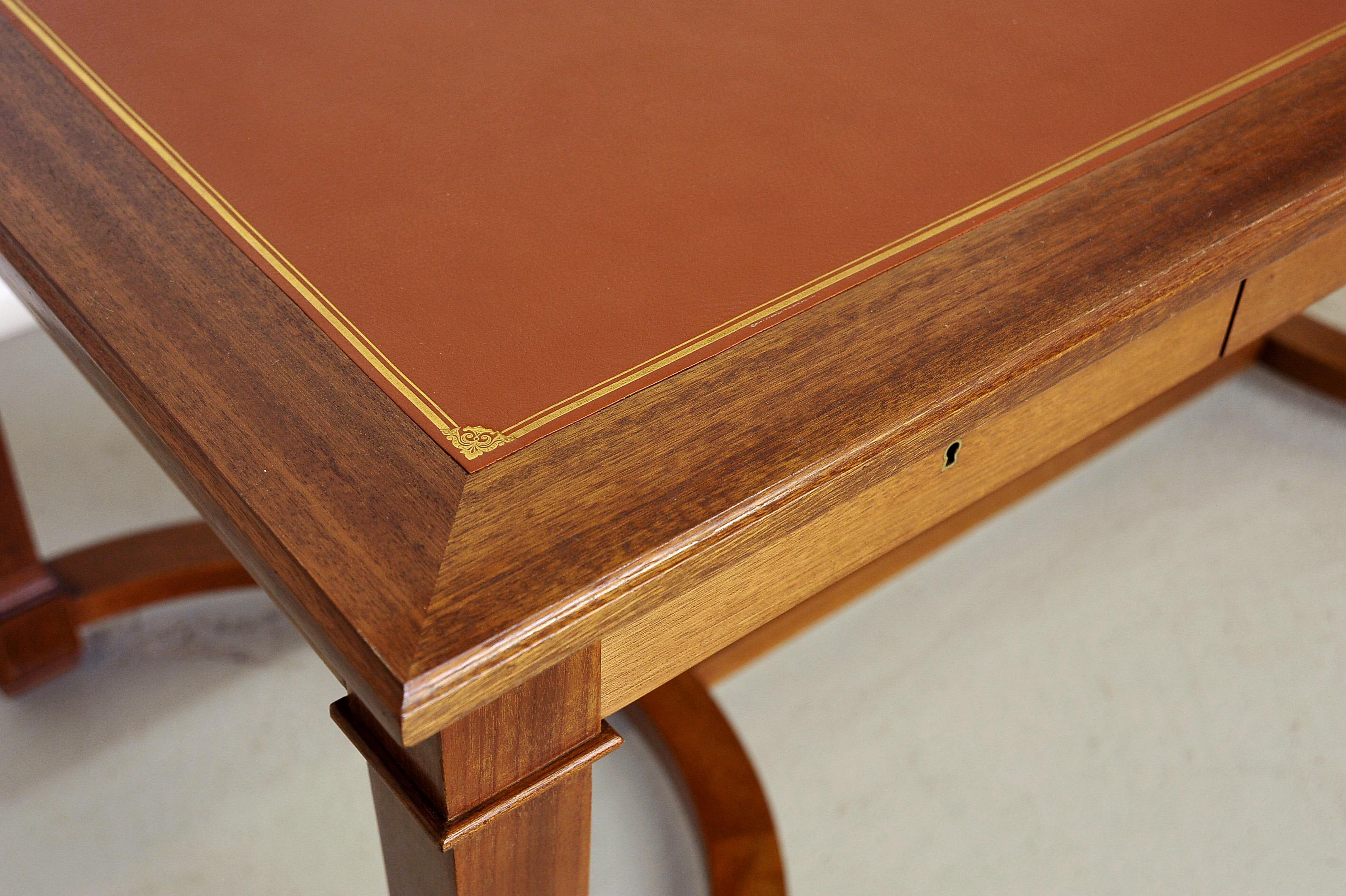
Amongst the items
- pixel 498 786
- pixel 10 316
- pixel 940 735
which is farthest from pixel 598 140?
pixel 10 316

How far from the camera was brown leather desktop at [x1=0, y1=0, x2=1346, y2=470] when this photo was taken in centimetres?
74

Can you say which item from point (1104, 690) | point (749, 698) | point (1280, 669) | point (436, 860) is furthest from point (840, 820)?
point (436, 860)

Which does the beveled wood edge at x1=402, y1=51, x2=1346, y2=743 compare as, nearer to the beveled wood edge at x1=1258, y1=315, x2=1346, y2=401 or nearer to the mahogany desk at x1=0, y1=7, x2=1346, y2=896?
the mahogany desk at x1=0, y1=7, x2=1346, y2=896

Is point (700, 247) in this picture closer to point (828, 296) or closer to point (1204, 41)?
point (828, 296)

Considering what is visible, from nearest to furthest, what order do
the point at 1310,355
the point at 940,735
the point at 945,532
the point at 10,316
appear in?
the point at 940,735 → the point at 945,532 → the point at 1310,355 → the point at 10,316

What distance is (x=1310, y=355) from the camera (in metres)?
2.05

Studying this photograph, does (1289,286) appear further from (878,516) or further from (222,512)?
(222,512)

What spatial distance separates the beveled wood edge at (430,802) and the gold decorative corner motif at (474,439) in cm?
16

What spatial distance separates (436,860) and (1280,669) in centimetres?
131

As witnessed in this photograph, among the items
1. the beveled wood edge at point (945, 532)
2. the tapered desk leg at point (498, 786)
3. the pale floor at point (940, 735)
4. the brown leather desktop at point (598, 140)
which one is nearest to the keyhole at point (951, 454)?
the brown leather desktop at point (598, 140)

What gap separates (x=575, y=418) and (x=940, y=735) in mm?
1040

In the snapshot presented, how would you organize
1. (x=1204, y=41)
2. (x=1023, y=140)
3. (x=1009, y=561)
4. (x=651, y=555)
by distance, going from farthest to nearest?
(x=1009, y=561), (x=1204, y=41), (x=1023, y=140), (x=651, y=555)

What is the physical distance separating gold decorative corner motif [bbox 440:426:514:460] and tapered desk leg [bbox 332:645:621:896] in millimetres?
117

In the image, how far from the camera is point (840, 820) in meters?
1.50
